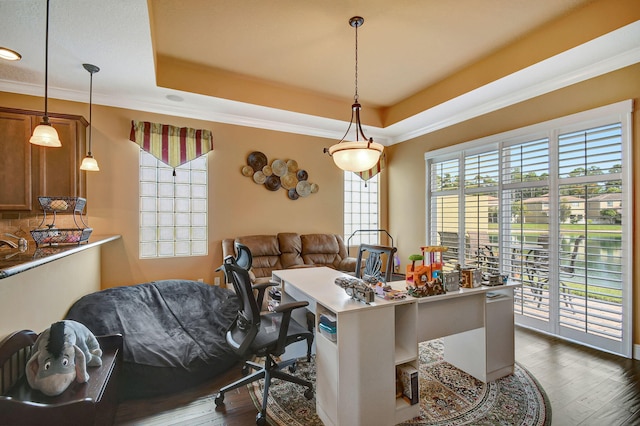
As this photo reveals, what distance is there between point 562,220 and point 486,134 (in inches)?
60.4

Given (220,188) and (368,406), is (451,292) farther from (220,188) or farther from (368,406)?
(220,188)

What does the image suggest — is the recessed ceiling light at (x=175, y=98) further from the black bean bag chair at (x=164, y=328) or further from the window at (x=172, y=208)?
the black bean bag chair at (x=164, y=328)

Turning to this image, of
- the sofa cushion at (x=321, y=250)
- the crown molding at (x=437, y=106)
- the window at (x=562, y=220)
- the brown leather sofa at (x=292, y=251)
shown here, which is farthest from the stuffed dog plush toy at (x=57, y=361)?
the sofa cushion at (x=321, y=250)

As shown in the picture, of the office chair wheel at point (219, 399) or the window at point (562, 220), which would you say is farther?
the window at point (562, 220)

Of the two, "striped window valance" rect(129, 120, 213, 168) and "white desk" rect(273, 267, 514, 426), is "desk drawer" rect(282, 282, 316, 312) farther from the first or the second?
"striped window valance" rect(129, 120, 213, 168)

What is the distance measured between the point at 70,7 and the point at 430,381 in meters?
4.12

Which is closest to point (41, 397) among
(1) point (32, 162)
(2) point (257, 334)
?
(2) point (257, 334)

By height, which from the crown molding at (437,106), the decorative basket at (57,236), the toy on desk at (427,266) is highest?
the crown molding at (437,106)

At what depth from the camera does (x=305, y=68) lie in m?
3.79

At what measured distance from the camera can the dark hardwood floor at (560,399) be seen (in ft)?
6.49

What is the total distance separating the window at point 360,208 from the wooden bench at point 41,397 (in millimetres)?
4495

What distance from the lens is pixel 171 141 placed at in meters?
4.25

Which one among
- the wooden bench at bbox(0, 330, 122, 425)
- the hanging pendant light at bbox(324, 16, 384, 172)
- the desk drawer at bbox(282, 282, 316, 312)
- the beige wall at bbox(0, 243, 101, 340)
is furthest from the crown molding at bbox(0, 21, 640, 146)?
the wooden bench at bbox(0, 330, 122, 425)

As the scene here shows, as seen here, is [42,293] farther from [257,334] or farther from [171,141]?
[171,141]
